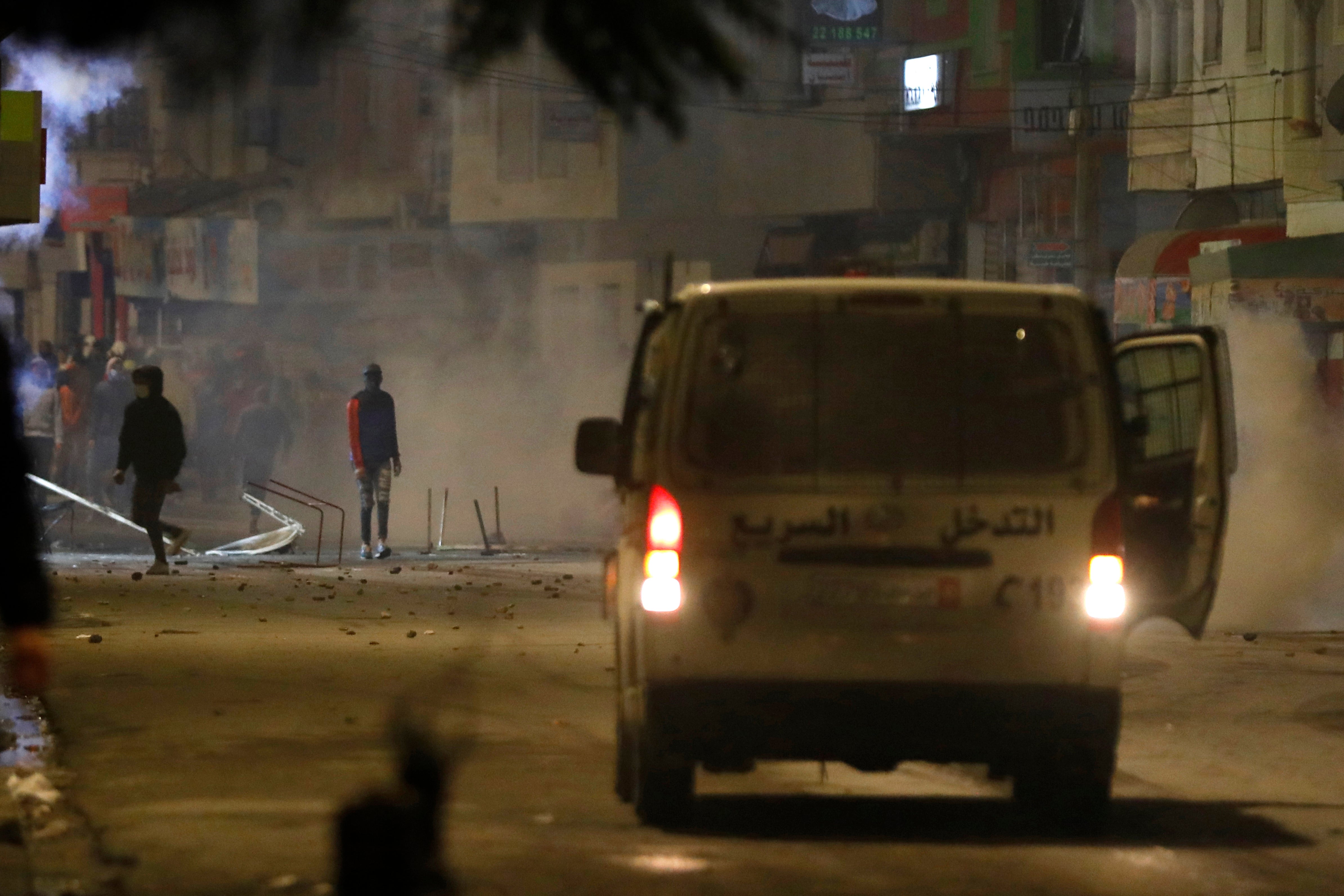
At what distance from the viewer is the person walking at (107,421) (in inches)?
1272

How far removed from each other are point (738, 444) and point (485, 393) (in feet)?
145

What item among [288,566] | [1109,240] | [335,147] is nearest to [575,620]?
[288,566]

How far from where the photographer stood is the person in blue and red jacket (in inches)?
989

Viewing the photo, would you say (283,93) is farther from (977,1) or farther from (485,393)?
(977,1)

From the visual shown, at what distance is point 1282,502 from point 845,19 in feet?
A: 112

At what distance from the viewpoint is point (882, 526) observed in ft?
26.6

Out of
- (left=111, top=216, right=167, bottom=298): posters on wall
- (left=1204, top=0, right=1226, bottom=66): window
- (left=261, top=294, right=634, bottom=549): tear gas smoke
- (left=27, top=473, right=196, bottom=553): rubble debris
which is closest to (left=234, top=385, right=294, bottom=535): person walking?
(left=261, top=294, right=634, bottom=549): tear gas smoke

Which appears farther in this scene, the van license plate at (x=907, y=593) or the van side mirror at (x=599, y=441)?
the van side mirror at (x=599, y=441)

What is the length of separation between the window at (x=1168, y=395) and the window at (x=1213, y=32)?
30.1 metres

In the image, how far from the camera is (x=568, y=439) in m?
47.7

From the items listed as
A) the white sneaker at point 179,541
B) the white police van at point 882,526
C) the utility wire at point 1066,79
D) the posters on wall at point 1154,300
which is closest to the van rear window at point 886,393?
the white police van at point 882,526

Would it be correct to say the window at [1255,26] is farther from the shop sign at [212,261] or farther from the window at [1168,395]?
the window at [1168,395]

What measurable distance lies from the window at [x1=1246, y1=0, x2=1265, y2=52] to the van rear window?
30.5 m

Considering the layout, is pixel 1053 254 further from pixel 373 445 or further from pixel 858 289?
pixel 858 289
